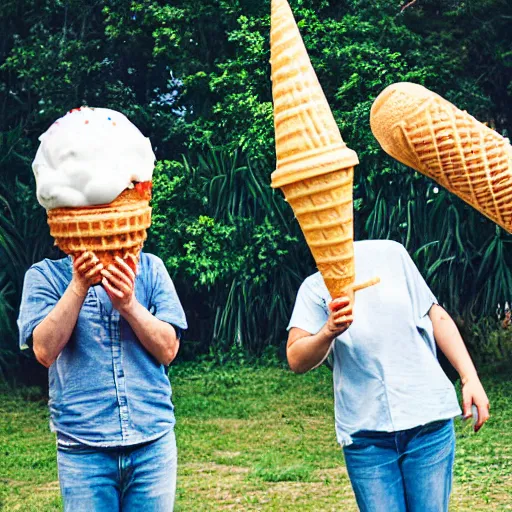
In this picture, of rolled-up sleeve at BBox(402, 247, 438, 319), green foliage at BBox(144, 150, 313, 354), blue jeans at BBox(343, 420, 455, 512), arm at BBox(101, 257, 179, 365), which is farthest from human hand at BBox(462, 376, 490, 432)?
green foliage at BBox(144, 150, 313, 354)

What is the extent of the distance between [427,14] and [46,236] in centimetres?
442

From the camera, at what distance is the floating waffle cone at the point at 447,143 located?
8.38 ft

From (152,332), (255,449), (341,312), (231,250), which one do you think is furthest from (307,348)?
(231,250)

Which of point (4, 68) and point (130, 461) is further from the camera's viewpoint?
point (4, 68)

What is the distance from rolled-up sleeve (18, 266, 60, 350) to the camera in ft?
7.52

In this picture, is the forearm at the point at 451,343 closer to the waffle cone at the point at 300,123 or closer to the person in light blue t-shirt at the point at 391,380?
the person in light blue t-shirt at the point at 391,380

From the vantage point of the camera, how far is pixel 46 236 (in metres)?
8.94

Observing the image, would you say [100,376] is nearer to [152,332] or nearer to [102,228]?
[152,332]

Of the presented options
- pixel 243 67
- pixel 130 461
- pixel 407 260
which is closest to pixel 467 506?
pixel 407 260

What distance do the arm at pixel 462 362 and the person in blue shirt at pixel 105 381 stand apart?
781 mm

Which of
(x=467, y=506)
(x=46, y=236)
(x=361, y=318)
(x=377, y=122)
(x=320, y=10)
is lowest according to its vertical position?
(x=467, y=506)

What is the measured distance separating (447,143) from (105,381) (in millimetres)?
1158

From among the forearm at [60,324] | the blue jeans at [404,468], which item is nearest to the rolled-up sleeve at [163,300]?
the forearm at [60,324]

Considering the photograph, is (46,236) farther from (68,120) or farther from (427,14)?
(68,120)
